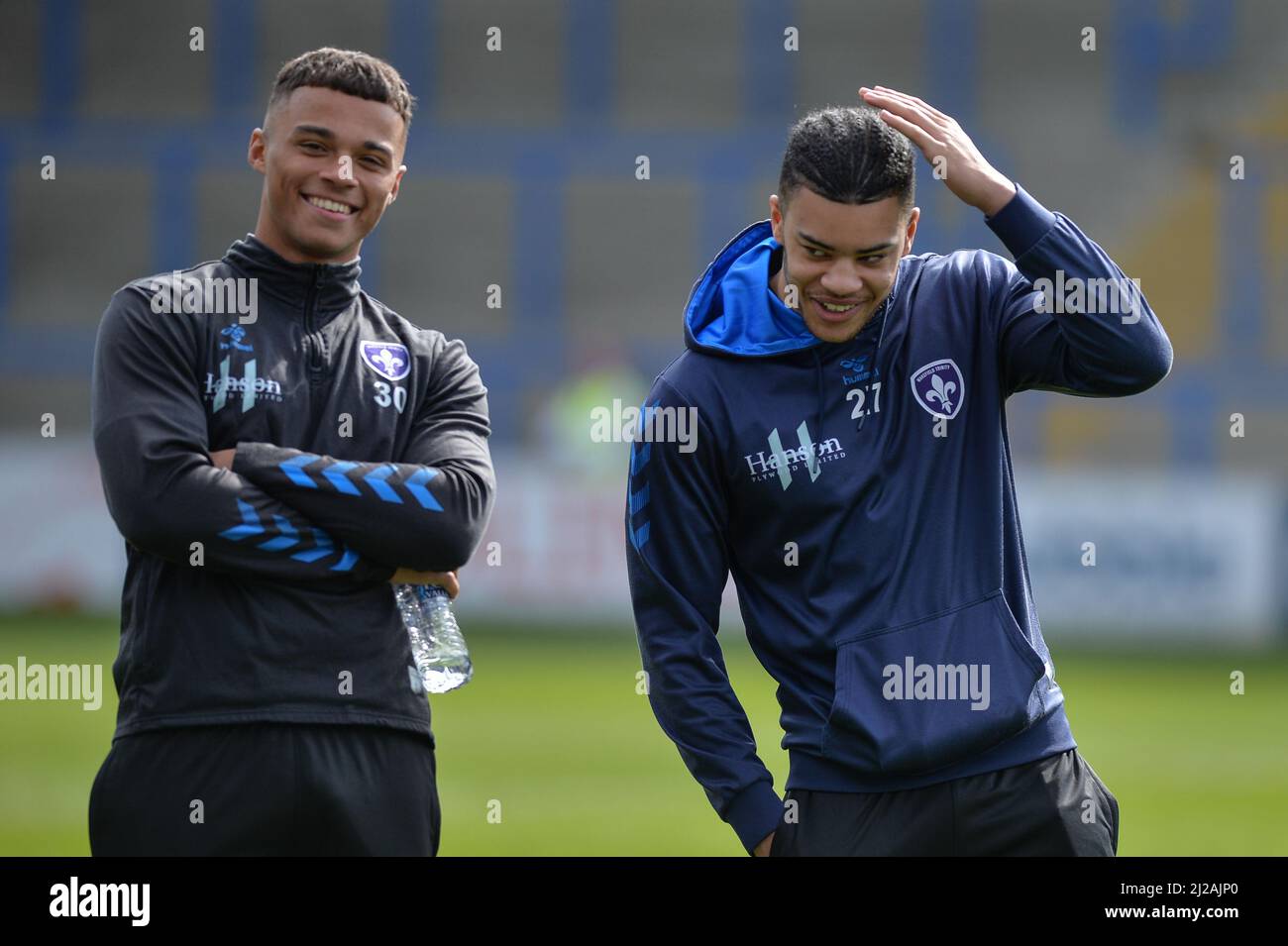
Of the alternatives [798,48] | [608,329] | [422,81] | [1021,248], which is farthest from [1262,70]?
[1021,248]

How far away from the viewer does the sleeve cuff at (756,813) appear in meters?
2.88

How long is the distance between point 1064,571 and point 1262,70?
1079 cm

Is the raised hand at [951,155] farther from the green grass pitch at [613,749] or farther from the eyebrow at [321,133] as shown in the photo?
the green grass pitch at [613,749]

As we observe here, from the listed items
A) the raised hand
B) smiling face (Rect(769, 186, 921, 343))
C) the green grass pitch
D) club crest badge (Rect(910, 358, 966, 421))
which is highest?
the raised hand

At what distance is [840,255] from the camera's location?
2873 millimetres

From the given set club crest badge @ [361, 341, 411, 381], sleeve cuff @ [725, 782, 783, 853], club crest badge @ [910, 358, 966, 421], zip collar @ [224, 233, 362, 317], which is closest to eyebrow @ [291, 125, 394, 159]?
zip collar @ [224, 233, 362, 317]

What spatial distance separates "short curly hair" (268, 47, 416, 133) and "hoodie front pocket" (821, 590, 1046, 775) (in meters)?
1.36

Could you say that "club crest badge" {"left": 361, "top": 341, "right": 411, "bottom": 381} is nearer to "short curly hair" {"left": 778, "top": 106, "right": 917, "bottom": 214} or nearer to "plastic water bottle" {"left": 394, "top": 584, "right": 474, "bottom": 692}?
"plastic water bottle" {"left": 394, "top": 584, "right": 474, "bottom": 692}

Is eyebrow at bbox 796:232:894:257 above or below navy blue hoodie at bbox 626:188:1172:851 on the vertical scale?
above

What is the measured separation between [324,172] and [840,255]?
3.26 feet

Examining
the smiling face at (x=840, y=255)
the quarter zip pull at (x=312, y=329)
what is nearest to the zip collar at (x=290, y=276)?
the quarter zip pull at (x=312, y=329)

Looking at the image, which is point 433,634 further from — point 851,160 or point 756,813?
point 851,160

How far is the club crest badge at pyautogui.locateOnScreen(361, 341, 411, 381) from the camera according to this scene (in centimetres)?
319

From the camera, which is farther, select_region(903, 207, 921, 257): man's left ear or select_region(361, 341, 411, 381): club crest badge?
select_region(361, 341, 411, 381): club crest badge
